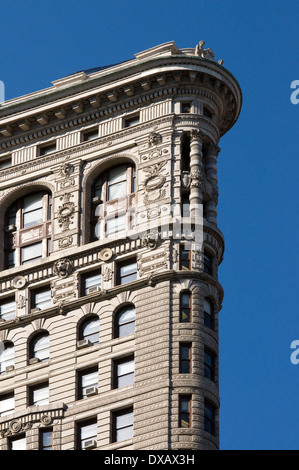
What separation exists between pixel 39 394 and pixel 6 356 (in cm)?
404

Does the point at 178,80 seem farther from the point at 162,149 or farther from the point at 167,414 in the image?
the point at 167,414

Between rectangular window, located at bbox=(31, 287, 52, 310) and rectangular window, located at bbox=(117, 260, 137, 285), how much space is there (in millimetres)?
4635

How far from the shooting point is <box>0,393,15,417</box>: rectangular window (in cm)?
11362

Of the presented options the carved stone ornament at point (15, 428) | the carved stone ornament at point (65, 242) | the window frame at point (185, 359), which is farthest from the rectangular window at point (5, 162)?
the window frame at point (185, 359)

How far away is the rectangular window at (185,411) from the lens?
106500 mm

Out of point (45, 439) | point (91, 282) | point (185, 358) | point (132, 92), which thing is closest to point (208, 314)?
point (185, 358)

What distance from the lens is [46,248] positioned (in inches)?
4692

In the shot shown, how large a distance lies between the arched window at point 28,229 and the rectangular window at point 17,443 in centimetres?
1234

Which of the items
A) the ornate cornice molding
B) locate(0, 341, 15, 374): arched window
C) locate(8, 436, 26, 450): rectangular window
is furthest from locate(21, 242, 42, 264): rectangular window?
locate(8, 436, 26, 450): rectangular window

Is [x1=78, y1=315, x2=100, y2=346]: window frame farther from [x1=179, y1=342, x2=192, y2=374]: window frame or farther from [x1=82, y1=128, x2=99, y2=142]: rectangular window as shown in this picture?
[x1=82, y1=128, x2=99, y2=142]: rectangular window

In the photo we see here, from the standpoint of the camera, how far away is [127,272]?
115 meters

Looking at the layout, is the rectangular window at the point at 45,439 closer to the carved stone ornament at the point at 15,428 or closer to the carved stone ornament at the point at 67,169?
the carved stone ornament at the point at 15,428

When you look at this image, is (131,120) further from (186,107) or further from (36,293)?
(36,293)
